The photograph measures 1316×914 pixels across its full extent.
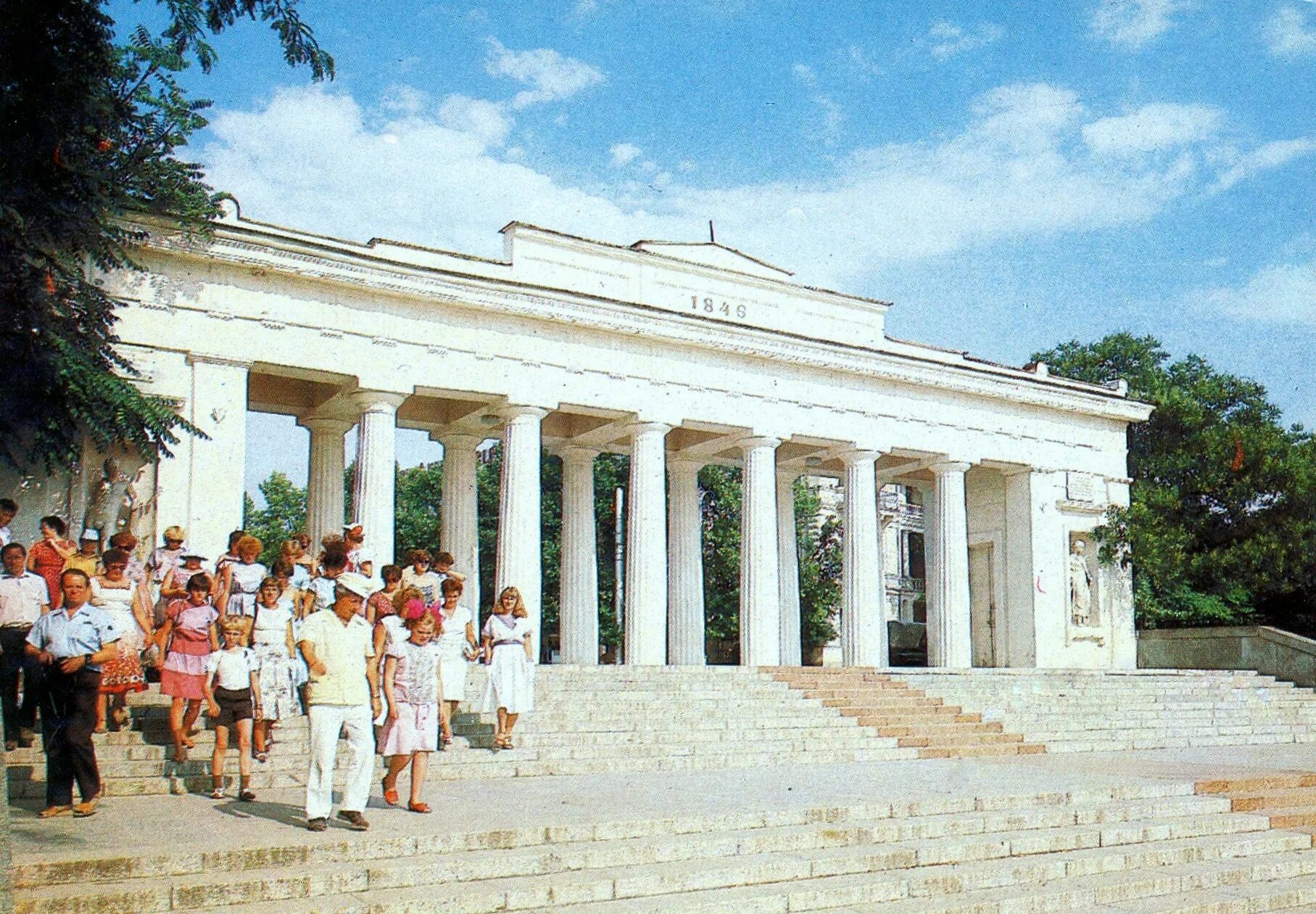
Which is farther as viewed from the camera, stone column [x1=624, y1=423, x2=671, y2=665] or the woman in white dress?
stone column [x1=624, y1=423, x2=671, y2=665]

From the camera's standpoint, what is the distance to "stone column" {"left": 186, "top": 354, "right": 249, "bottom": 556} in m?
21.3

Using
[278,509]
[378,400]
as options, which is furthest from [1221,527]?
[278,509]

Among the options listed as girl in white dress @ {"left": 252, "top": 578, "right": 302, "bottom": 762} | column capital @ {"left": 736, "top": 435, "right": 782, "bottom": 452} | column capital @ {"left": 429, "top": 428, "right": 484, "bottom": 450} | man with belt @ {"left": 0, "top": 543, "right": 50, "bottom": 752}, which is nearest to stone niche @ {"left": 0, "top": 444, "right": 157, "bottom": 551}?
column capital @ {"left": 429, "top": 428, "right": 484, "bottom": 450}

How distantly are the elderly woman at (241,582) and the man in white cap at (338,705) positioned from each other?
3320mm

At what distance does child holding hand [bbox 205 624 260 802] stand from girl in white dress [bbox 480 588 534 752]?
3.64 metres

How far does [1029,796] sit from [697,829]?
12.9ft

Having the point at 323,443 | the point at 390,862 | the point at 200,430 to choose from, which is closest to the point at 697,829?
the point at 390,862

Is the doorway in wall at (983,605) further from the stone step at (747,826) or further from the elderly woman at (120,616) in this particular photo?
the elderly woman at (120,616)

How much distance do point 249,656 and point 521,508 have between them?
12.7 m

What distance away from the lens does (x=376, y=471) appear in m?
23.2

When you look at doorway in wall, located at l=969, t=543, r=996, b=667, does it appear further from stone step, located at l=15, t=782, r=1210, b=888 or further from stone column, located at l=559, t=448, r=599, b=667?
stone step, located at l=15, t=782, r=1210, b=888

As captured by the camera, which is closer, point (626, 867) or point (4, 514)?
point (626, 867)

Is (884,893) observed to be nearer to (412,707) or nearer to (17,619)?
(412,707)

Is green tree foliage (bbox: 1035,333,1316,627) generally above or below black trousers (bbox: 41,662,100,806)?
above
